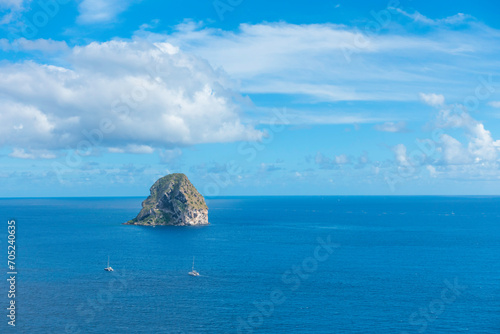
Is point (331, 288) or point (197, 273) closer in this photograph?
point (331, 288)

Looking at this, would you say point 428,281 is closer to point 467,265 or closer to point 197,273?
A: point 467,265

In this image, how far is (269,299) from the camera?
12619 centimetres

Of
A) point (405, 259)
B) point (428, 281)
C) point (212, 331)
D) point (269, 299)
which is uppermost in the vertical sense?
point (405, 259)

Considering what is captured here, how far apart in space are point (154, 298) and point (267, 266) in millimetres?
60192

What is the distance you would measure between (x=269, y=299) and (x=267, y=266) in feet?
154

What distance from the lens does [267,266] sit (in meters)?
173

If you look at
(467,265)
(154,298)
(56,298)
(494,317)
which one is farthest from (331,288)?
(56,298)

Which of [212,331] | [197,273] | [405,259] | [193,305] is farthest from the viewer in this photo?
[405,259]

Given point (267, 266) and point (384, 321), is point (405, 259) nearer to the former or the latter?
point (267, 266)

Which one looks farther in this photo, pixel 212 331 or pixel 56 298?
pixel 56 298

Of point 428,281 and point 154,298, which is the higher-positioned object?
point 428,281

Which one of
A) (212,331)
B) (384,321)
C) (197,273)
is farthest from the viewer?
(197,273)

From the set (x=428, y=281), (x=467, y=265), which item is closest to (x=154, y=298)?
(x=428, y=281)

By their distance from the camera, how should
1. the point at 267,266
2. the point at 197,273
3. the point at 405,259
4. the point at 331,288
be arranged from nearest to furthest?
the point at 331,288 < the point at 197,273 < the point at 267,266 < the point at 405,259
